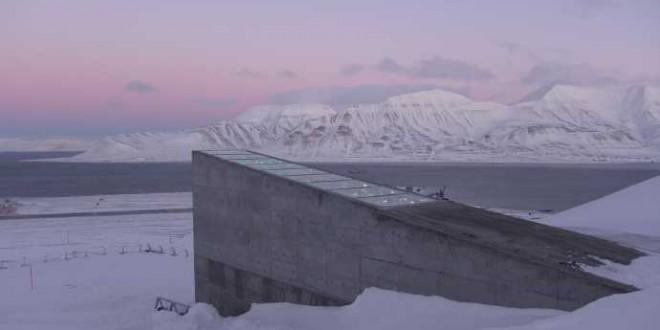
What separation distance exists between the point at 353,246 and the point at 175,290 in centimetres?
989

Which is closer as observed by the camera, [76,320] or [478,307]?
[478,307]

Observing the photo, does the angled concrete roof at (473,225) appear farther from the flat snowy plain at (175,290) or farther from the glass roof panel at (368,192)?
the flat snowy plain at (175,290)

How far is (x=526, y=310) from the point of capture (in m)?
13.6

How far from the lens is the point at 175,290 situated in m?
24.4

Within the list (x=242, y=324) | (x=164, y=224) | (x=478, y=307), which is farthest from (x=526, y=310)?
(x=164, y=224)

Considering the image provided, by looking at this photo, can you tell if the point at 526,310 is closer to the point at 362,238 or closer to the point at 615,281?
the point at 615,281

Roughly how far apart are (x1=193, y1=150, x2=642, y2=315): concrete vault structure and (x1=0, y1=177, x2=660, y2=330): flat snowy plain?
22.3 inches

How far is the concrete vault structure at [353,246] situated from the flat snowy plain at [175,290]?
565mm

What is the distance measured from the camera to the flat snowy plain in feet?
43.1

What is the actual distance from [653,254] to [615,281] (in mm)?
4430

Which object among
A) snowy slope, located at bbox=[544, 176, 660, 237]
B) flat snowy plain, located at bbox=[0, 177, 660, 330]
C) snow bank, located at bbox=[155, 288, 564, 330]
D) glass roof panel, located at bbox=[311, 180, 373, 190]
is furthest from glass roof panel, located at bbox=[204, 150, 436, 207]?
snowy slope, located at bbox=[544, 176, 660, 237]

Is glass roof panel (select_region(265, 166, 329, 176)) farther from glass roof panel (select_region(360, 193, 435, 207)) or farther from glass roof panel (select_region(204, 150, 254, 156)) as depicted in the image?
glass roof panel (select_region(360, 193, 435, 207))

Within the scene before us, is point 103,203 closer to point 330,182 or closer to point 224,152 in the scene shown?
point 224,152

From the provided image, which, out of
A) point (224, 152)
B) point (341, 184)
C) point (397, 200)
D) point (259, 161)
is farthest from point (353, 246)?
point (224, 152)
